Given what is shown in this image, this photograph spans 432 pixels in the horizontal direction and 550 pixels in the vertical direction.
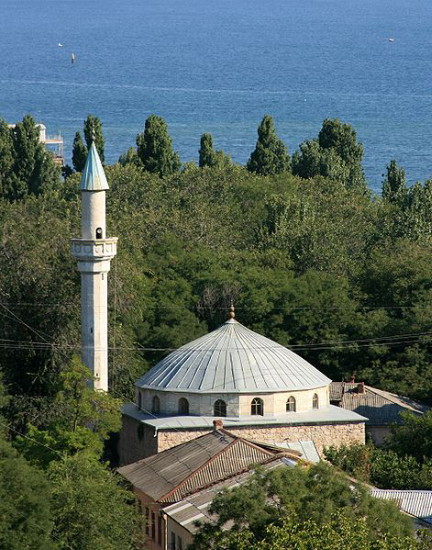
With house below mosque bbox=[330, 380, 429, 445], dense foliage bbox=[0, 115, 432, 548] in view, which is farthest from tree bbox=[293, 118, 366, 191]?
house below mosque bbox=[330, 380, 429, 445]

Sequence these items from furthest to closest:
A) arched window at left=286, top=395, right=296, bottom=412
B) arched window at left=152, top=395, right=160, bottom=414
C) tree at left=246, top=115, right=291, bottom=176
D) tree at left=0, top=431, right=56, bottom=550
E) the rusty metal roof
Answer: tree at left=246, top=115, right=291, bottom=176
arched window at left=152, top=395, right=160, bottom=414
arched window at left=286, top=395, right=296, bottom=412
the rusty metal roof
tree at left=0, top=431, right=56, bottom=550

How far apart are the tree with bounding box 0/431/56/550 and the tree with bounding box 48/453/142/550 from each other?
2.19 ft

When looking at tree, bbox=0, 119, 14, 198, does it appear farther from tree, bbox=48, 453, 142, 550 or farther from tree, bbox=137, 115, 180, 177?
tree, bbox=48, 453, 142, 550

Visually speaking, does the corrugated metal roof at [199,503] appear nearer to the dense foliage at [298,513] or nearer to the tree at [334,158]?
the dense foliage at [298,513]

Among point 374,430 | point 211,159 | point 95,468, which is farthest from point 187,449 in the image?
point 211,159

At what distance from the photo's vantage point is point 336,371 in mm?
57906

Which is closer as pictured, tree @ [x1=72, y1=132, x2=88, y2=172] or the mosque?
the mosque

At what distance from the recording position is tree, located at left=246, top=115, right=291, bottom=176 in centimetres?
8725

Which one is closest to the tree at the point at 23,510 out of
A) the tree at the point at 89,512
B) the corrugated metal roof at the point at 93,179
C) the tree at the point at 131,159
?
the tree at the point at 89,512

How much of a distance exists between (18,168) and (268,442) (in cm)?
3556

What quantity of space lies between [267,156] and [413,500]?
48.5 meters

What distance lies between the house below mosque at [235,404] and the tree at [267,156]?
37505 mm

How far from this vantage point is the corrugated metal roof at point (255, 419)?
47.8 meters

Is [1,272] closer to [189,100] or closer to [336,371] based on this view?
[336,371]
